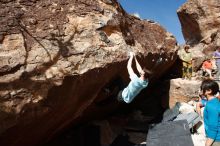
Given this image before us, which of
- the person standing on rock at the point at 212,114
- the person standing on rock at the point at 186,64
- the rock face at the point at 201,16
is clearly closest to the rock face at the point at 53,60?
the person standing on rock at the point at 212,114

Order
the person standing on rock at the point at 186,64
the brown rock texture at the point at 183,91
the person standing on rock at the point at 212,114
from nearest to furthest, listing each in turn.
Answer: the person standing on rock at the point at 212,114
the brown rock texture at the point at 183,91
the person standing on rock at the point at 186,64

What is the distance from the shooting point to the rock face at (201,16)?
17.3m

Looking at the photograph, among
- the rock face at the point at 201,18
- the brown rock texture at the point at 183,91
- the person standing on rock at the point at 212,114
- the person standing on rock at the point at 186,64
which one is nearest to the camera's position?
the person standing on rock at the point at 212,114

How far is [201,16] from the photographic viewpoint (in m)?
17.6

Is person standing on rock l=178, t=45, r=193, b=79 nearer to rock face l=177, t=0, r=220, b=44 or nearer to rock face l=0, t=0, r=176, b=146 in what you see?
rock face l=0, t=0, r=176, b=146

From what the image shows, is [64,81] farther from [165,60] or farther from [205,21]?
[205,21]

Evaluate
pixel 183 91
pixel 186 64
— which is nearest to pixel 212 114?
pixel 183 91

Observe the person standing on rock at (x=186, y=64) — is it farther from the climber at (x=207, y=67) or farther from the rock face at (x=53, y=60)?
the rock face at (x=53, y=60)

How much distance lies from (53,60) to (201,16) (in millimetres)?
13914

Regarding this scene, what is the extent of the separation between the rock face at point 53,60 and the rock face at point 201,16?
1175cm

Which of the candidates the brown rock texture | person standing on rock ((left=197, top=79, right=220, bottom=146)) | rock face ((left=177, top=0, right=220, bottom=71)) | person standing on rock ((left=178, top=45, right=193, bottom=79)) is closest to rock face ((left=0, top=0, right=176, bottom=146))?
person standing on rock ((left=197, top=79, right=220, bottom=146))

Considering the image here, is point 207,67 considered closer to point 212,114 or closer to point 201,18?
point 212,114

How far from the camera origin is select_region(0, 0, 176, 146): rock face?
4.78 meters

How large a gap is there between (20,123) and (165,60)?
4992 millimetres
